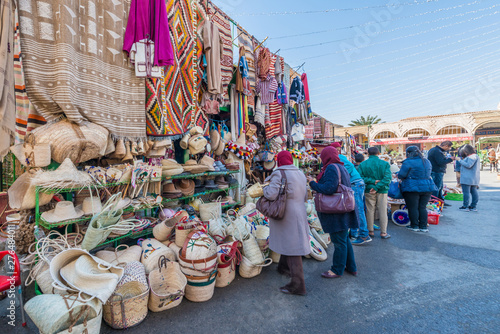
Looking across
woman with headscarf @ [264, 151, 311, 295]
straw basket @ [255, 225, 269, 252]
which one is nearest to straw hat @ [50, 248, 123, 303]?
woman with headscarf @ [264, 151, 311, 295]

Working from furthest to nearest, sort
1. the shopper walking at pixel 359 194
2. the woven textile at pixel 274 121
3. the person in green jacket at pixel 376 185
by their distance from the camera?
the woven textile at pixel 274 121
the person in green jacket at pixel 376 185
the shopper walking at pixel 359 194

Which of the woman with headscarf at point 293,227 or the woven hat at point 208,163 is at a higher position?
the woven hat at point 208,163

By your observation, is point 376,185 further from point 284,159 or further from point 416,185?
point 284,159

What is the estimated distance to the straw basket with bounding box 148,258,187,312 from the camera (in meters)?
2.32

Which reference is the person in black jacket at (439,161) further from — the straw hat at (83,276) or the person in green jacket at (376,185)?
the straw hat at (83,276)

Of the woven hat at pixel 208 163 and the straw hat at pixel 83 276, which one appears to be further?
the woven hat at pixel 208 163

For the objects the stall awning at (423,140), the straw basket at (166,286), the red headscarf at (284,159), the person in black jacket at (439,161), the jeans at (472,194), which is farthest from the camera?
the stall awning at (423,140)

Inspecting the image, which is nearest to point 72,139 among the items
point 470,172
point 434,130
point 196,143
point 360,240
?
point 196,143

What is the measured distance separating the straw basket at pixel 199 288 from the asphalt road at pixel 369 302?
0.21ft

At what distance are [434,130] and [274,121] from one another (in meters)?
32.3

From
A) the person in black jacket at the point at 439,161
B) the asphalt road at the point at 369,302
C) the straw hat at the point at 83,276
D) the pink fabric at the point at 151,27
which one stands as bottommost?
the asphalt road at the point at 369,302

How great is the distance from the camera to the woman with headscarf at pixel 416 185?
4.79 metres

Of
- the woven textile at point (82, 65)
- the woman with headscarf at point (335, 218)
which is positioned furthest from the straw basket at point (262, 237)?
the woven textile at point (82, 65)

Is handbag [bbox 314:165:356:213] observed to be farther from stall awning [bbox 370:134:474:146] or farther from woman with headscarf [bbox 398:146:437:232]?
stall awning [bbox 370:134:474:146]
